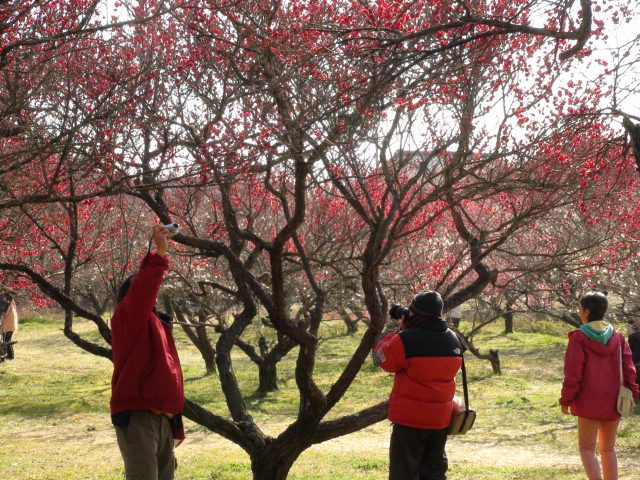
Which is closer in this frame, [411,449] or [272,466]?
[411,449]

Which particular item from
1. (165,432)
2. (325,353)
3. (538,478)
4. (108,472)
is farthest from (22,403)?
(165,432)

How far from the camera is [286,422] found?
526 inches

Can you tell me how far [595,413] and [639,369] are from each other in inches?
287

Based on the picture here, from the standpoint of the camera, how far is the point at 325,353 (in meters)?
23.0

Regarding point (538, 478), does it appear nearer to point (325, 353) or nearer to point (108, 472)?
point (108, 472)

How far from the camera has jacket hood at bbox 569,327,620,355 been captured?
578 cm

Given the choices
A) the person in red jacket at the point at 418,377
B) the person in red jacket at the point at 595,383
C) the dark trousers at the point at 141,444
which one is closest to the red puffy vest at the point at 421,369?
the person in red jacket at the point at 418,377

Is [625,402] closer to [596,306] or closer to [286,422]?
[596,306]

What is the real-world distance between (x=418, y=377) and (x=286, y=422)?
882cm

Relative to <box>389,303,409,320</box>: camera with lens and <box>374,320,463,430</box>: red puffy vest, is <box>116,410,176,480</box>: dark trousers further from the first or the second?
<box>389,303,409,320</box>: camera with lens

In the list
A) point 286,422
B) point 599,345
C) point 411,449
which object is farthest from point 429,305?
point 286,422

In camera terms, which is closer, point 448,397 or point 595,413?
point 448,397

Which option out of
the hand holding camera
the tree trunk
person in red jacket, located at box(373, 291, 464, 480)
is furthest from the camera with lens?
the tree trunk

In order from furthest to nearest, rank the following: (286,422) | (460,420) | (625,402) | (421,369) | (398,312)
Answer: (286,422) < (625,402) < (398,312) < (460,420) < (421,369)
